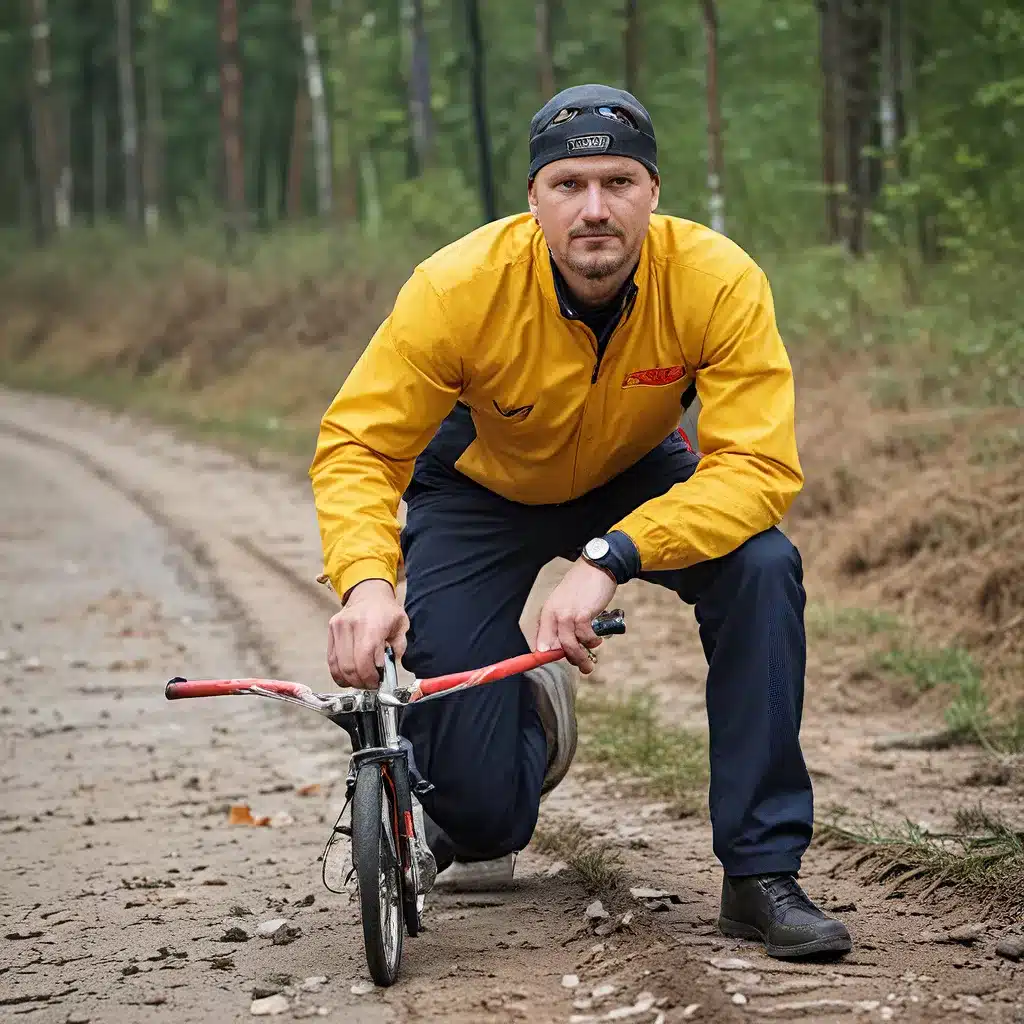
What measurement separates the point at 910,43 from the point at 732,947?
66.6 feet

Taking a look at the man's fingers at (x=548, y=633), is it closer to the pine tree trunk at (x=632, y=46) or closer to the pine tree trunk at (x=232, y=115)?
the pine tree trunk at (x=632, y=46)

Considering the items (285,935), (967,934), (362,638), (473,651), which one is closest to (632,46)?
(473,651)

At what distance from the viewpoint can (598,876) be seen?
421 centimetres

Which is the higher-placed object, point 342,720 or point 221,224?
point 221,224

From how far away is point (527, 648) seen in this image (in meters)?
4.17

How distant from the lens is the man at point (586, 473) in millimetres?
3576

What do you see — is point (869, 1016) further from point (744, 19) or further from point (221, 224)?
point (221, 224)

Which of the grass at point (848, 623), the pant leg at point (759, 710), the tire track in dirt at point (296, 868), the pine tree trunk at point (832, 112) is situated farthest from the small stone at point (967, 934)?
the pine tree trunk at point (832, 112)

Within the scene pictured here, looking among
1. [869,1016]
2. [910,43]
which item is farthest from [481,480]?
[910,43]

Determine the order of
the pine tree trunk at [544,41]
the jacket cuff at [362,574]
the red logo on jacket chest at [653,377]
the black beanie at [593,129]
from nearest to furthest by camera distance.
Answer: the jacket cuff at [362,574]
the black beanie at [593,129]
the red logo on jacket chest at [653,377]
the pine tree trunk at [544,41]

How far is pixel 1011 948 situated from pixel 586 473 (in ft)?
5.28

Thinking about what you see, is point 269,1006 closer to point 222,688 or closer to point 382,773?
point 382,773

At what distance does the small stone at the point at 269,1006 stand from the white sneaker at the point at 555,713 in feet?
3.67

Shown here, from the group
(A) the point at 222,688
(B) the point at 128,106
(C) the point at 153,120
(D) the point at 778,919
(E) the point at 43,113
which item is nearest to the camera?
(A) the point at 222,688
